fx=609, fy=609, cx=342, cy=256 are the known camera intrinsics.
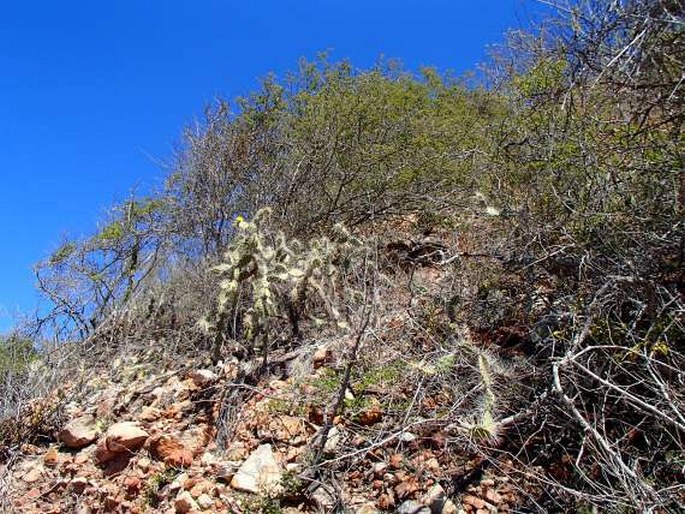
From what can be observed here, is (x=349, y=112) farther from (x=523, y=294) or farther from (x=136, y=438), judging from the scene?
(x=136, y=438)

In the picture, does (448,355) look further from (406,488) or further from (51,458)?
(51,458)

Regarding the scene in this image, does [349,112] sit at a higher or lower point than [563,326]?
higher

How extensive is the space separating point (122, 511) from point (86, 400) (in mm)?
1804

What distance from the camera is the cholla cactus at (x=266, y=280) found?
203 inches

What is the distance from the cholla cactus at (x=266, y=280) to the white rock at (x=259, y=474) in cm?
125

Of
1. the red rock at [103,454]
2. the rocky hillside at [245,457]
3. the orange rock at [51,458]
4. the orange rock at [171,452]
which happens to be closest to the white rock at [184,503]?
the rocky hillside at [245,457]

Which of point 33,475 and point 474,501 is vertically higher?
point 33,475

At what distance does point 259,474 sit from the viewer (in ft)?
12.0

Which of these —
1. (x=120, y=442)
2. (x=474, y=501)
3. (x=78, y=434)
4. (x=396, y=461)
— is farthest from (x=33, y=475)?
(x=474, y=501)

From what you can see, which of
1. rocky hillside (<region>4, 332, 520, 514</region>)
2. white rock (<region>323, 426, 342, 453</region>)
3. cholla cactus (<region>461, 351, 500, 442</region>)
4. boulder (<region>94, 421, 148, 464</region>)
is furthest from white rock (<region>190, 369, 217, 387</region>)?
cholla cactus (<region>461, 351, 500, 442</region>)

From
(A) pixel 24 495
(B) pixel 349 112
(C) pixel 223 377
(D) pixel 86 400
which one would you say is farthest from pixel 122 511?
(B) pixel 349 112

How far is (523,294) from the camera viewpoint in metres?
4.40

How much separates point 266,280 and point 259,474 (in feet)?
6.48

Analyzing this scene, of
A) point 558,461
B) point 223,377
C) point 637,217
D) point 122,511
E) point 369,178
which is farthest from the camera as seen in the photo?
point 369,178
